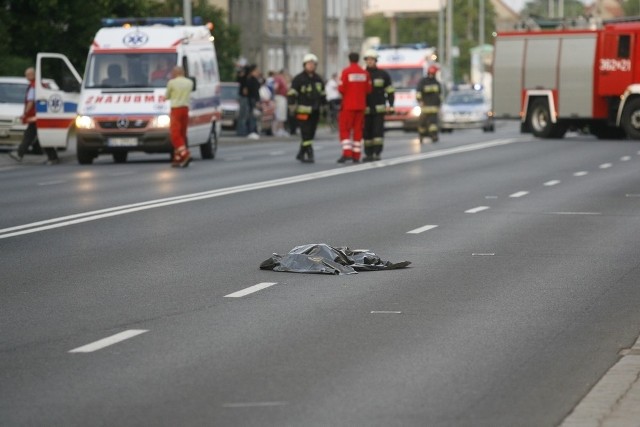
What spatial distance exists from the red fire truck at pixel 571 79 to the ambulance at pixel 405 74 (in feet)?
16.1

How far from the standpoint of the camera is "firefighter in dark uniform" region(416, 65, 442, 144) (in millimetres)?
43688

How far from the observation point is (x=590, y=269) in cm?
1399

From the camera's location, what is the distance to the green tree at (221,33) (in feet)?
221

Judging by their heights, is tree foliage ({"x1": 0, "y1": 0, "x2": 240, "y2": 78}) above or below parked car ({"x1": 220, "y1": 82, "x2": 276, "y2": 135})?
above

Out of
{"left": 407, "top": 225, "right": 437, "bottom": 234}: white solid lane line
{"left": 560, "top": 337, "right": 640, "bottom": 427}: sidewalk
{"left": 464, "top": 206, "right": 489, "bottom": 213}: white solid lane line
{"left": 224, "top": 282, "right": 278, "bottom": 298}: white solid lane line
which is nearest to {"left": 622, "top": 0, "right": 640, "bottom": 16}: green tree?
{"left": 464, "top": 206, "right": 489, "bottom": 213}: white solid lane line

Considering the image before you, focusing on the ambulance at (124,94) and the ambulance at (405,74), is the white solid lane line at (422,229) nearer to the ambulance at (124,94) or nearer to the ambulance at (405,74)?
the ambulance at (124,94)

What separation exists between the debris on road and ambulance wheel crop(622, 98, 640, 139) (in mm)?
31530

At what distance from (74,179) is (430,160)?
8.08m

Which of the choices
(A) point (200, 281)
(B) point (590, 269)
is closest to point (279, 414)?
(A) point (200, 281)

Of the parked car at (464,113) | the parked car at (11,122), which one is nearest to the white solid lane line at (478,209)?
the parked car at (11,122)

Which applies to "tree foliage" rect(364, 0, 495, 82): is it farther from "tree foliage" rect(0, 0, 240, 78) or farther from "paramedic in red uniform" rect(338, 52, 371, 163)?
"paramedic in red uniform" rect(338, 52, 371, 163)

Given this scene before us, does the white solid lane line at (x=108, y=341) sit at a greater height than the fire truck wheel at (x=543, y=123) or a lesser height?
greater

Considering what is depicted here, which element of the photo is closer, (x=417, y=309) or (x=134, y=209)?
(x=417, y=309)

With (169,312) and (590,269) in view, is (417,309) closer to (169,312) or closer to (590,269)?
(169,312)
